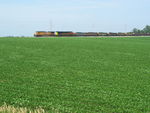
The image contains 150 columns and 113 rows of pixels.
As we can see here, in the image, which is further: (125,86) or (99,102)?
(125,86)

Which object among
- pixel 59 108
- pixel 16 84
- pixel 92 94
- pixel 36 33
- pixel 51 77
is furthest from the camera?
pixel 36 33

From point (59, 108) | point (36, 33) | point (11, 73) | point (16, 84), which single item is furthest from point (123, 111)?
point (36, 33)

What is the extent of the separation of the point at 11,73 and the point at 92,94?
4724 millimetres

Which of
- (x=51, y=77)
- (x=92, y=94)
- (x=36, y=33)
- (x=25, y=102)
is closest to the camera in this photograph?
(x=25, y=102)

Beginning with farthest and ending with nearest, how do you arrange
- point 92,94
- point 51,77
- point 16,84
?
point 51,77
point 16,84
point 92,94

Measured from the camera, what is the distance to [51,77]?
1047cm

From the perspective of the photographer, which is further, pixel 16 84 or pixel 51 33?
pixel 51 33

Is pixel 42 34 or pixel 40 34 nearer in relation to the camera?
pixel 40 34

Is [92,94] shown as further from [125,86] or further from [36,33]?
[36,33]

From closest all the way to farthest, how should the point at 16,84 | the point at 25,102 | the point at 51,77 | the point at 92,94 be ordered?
the point at 25,102
the point at 92,94
the point at 16,84
the point at 51,77

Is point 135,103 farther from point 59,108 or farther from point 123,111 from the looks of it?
point 59,108

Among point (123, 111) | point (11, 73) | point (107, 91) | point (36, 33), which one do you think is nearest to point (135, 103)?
point (123, 111)

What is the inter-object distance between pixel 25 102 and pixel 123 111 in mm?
2579

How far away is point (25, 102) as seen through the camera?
6.64 meters
